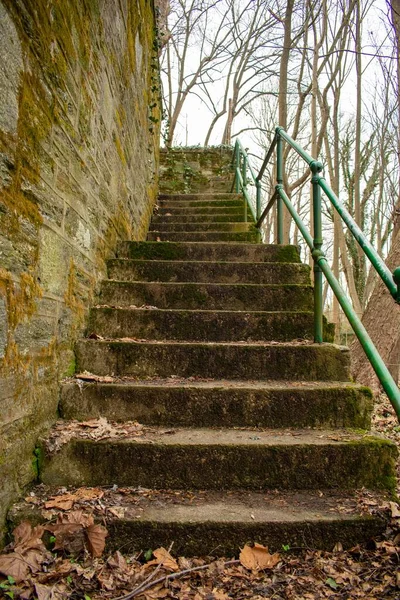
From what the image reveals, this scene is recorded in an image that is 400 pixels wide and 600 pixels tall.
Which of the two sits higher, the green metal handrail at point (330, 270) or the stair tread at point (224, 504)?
the green metal handrail at point (330, 270)

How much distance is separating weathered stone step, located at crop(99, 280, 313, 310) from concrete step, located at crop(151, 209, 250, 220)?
2225mm

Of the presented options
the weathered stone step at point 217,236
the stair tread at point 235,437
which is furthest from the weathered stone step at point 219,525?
the weathered stone step at point 217,236

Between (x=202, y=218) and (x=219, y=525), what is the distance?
3.81 metres

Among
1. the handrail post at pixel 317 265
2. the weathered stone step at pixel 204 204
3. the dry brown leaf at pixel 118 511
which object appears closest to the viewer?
the dry brown leaf at pixel 118 511

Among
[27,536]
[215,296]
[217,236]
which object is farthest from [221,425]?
[217,236]

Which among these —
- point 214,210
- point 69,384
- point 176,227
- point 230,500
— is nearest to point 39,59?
point 69,384

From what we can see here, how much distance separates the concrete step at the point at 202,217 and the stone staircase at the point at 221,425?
7.34 ft

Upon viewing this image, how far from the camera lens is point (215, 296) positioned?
8.79 feet

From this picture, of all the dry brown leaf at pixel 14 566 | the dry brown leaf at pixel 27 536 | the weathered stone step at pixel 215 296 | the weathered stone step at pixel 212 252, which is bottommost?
the dry brown leaf at pixel 14 566

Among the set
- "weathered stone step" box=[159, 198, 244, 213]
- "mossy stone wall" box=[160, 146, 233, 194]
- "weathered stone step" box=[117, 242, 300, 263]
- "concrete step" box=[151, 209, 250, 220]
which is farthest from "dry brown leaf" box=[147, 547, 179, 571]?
"mossy stone wall" box=[160, 146, 233, 194]

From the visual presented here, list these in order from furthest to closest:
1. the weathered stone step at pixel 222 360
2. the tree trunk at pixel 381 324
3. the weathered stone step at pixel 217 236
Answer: the weathered stone step at pixel 217 236
the tree trunk at pixel 381 324
the weathered stone step at pixel 222 360

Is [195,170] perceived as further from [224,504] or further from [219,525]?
[219,525]

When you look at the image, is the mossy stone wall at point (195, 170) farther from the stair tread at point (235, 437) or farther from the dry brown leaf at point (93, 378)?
the stair tread at point (235, 437)

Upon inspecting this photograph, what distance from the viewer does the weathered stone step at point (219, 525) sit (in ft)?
4.51
